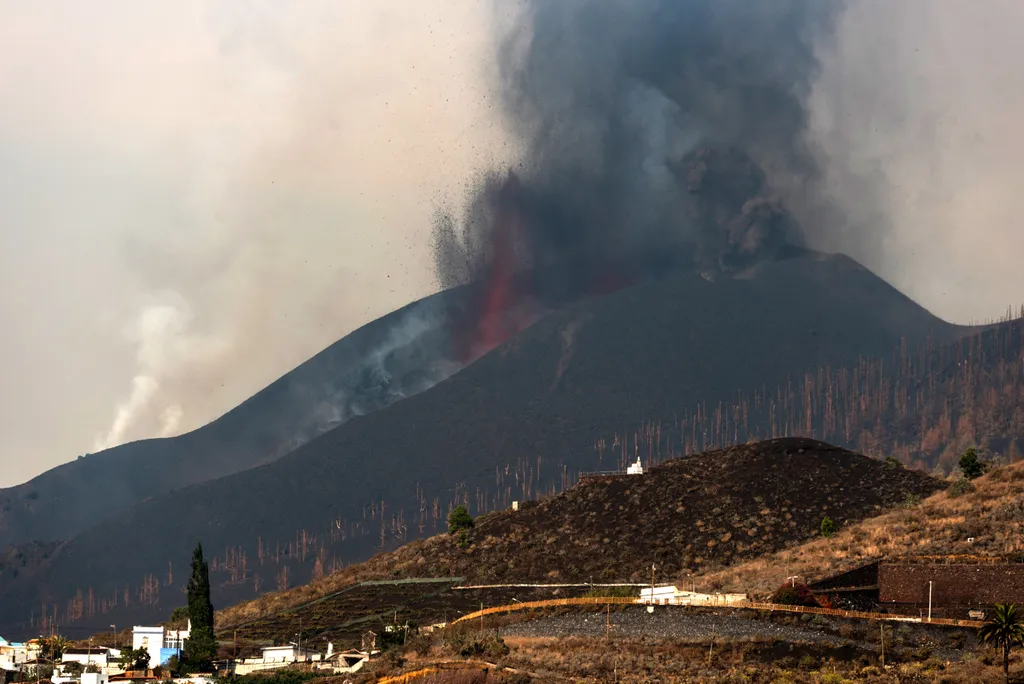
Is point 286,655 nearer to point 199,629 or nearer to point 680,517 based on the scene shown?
point 199,629

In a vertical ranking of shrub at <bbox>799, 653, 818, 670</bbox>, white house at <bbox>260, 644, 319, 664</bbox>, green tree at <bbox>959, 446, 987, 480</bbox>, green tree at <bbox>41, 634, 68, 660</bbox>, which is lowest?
shrub at <bbox>799, 653, 818, 670</bbox>

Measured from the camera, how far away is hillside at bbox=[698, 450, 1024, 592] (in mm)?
122500

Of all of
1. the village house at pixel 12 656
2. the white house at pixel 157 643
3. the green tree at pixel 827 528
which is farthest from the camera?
the green tree at pixel 827 528

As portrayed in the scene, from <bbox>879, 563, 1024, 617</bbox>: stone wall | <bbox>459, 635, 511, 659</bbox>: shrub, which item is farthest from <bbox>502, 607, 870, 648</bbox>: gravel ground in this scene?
<bbox>879, 563, 1024, 617</bbox>: stone wall

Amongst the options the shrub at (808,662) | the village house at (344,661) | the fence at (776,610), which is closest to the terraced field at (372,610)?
the village house at (344,661)

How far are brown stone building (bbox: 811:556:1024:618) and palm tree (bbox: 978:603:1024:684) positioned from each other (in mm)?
14878

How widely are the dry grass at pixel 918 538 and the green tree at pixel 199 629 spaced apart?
3985 cm

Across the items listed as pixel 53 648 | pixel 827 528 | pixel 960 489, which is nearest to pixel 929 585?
pixel 960 489

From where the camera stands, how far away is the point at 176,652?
5408 inches

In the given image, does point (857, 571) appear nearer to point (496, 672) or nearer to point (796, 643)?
point (796, 643)

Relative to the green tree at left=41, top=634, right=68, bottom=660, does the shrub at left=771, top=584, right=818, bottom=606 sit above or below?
above

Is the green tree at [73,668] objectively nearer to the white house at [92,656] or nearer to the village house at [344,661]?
the white house at [92,656]

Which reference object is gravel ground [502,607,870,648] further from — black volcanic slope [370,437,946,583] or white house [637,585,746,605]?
black volcanic slope [370,437,946,583]

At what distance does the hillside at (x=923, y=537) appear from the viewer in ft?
402
